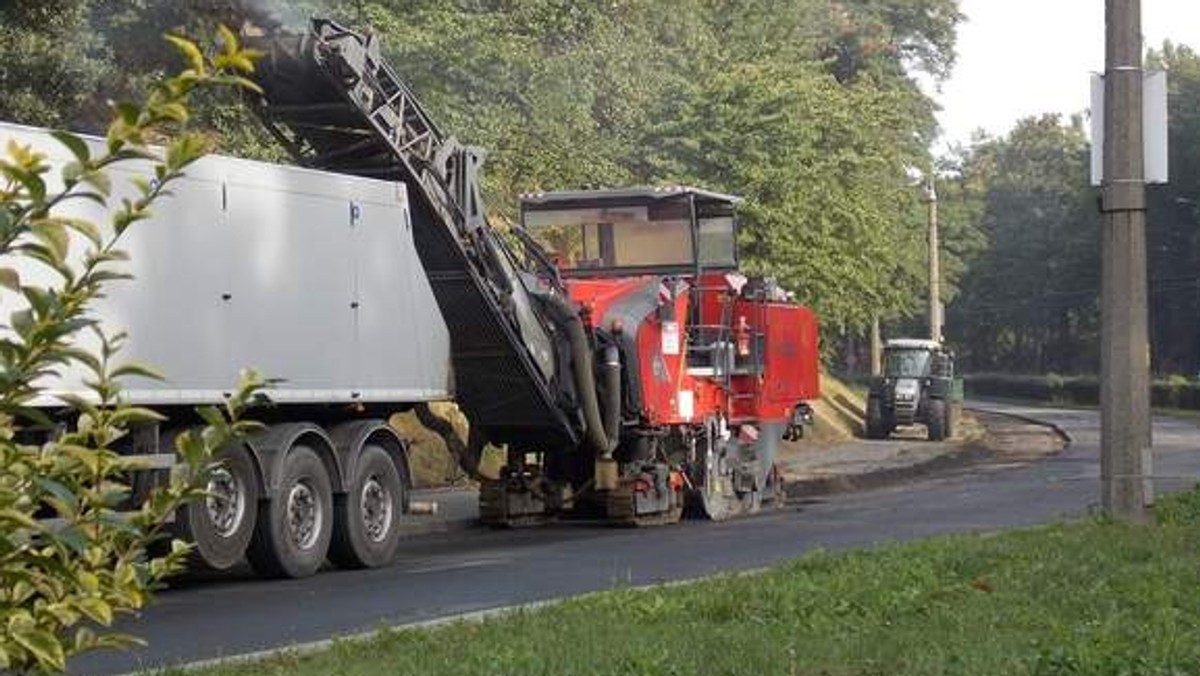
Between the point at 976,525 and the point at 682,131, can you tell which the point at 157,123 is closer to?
the point at 976,525

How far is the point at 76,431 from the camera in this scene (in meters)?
3.36

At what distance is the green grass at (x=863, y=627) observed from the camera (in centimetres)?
743

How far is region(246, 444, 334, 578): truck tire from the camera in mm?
13391

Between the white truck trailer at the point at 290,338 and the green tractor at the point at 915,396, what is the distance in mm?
30317

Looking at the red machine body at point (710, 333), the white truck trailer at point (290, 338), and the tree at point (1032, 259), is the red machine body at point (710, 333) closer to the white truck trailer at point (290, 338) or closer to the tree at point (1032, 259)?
the white truck trailer at point (290, 338)

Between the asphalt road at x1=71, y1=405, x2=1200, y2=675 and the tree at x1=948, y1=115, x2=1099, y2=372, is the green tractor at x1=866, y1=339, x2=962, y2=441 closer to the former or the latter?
the asphalt road at x1=71, y1=405, x2=1200, y2=675

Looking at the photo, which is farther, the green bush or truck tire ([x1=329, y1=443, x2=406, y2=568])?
truck tire ([x1=329, y1=443, x2=406, y2=568])

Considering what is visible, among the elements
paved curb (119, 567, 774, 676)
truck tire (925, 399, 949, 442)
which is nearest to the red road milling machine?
paved curb (119, 567, 774, 676)

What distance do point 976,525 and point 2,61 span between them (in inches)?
427

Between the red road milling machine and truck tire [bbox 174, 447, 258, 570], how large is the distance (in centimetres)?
344

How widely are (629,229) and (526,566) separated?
671 cm

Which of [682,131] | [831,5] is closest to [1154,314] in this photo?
[831,5]

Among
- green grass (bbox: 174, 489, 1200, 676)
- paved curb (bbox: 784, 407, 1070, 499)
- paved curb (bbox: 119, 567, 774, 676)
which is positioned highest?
green grass (bbox: 174, 489, 1200, 676)

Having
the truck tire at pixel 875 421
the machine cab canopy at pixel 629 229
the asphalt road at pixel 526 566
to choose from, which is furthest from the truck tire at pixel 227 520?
the truck tire at pixel 875 421
